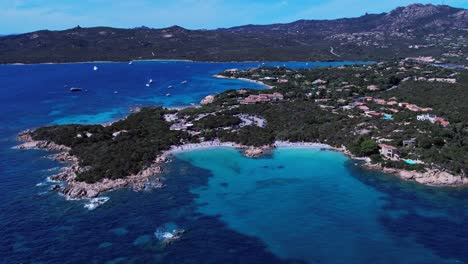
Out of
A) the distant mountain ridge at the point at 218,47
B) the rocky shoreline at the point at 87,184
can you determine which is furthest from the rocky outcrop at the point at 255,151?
the distant mountain ridge at the point at 218,47

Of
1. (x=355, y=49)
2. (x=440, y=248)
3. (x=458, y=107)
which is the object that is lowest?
(x=440, y=248)

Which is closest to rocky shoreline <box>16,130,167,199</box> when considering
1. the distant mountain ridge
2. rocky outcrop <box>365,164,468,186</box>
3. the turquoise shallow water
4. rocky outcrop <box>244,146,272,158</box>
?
the turquoise shallow water

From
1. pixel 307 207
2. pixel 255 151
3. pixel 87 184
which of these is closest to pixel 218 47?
pixel 255 151

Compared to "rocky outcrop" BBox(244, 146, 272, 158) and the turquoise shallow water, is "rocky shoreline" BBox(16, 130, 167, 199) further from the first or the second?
"rocky outcrop" BBox(244, 146, 272, 158)

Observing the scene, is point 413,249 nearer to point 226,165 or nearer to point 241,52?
point 226,165

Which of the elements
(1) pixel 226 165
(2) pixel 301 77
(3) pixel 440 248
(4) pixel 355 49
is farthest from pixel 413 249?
(4) pixel 355 49

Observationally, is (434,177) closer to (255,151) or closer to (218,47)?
(255,151)
